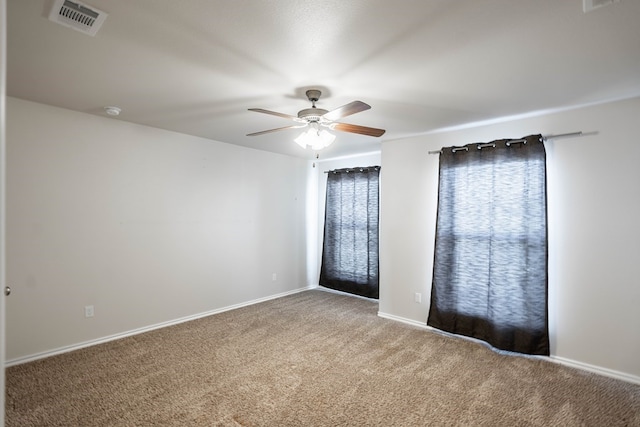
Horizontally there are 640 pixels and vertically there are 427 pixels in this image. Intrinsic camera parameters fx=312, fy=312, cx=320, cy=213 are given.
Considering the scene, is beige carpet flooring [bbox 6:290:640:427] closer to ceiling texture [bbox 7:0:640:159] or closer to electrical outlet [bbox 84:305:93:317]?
electrical outlet [bbox 84:305:93:317]

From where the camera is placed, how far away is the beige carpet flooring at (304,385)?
7.13 ft

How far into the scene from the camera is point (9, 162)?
2.81 m

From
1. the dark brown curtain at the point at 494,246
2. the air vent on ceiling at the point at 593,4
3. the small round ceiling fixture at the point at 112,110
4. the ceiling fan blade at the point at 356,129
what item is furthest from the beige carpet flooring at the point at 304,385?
the air vent on ceiling at the point at 593,4

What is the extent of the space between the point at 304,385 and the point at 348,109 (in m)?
2.20

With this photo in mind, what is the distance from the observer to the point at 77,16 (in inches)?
65.0

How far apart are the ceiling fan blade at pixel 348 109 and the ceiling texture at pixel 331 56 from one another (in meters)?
0.27

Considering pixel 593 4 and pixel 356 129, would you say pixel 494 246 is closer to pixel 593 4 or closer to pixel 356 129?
pixel 356 129

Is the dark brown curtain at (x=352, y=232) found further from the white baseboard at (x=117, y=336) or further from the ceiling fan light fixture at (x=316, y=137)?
the ceiling fan light fixture at (x=316, y=137)

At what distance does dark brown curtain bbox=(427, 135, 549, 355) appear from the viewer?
309 cm

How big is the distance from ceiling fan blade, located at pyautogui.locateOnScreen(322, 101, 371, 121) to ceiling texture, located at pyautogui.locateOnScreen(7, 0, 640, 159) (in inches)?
10.6

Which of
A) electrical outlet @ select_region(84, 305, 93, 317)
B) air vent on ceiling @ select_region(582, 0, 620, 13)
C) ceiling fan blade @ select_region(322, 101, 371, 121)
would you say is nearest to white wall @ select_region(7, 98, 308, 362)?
electrical outlet @ select_region(84, 305, 93, 317)

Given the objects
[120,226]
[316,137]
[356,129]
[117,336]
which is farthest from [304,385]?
[120,226]

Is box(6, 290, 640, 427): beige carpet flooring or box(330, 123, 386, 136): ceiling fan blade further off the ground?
box(330, 123, 386, 136): ceiling fan blade

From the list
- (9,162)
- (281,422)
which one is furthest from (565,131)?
(9,162)
